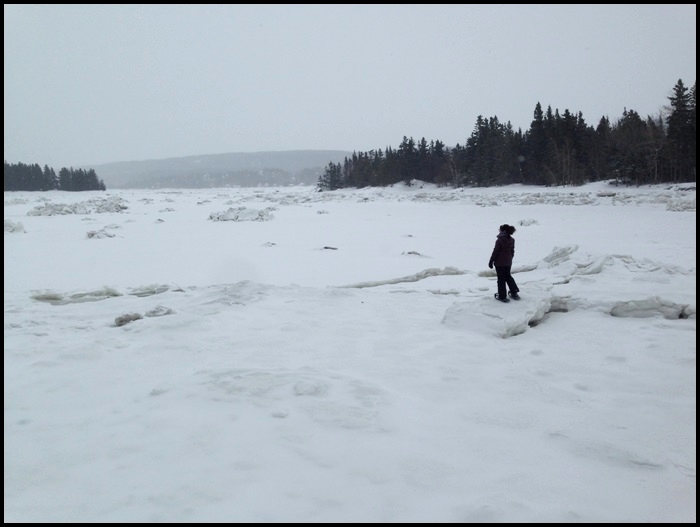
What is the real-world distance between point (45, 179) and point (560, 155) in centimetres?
8319

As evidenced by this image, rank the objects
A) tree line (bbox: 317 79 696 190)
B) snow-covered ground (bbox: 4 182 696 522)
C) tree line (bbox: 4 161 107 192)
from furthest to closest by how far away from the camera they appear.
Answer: tree line (bbox: 4 161 107 192)
tree line (bbox: 317 79 696 190)
snow-covered ground (bbox: 4 182 696 522)

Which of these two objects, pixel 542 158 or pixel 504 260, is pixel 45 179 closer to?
pixel 542 158

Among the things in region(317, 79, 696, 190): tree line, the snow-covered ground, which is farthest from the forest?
the snow-covered ground

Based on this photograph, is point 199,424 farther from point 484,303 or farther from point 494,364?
point 484,303

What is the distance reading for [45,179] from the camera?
75750mm

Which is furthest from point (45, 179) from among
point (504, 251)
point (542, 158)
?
point (504, 251)

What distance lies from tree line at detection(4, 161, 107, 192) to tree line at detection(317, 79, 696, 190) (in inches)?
1959

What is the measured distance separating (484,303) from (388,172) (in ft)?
212

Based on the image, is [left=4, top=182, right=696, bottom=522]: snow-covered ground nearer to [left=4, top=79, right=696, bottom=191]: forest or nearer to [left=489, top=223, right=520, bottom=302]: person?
[left=489, top=223, right=520, bottom=302]: person

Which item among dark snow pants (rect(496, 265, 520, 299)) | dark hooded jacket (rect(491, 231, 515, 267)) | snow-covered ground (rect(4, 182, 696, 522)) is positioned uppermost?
dark hooded jacket (rect(491, 231, 515, 267))

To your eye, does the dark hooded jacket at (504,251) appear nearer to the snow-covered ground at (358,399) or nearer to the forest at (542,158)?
the snow-covered ground at (358,399)

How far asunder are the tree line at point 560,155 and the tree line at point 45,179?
49.8 m

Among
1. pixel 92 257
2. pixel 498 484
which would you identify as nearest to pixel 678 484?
pixel 498 484

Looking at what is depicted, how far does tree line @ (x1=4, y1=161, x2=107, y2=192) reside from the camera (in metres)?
72.8
